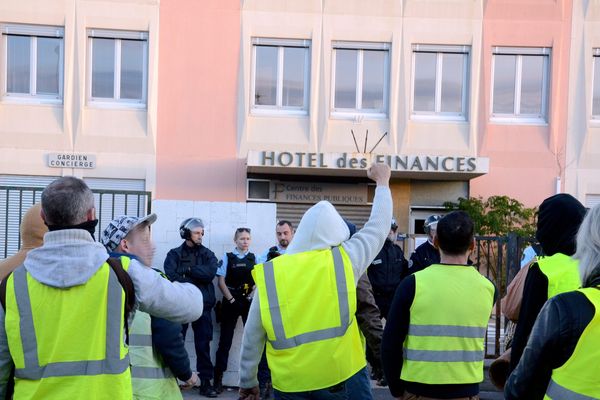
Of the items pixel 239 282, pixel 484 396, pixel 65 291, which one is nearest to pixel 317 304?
pixel 65 291

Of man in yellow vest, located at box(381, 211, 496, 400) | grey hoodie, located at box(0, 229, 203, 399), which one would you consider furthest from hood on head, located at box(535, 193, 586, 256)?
grey hoodie, located at box(0, 229, 203, 399)

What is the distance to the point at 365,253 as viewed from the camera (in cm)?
422

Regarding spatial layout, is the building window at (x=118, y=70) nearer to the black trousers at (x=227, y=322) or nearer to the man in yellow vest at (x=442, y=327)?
the black trousers at (x=227, y=322)

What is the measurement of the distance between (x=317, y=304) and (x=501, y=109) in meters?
15.4

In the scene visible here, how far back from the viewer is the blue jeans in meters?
4.03

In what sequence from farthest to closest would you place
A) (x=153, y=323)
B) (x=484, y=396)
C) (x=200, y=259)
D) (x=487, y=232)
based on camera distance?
1. (x=487, y=232)
2. (x=200, y=259)
3. (x=484, y=396)
4. (x=153, y=323)

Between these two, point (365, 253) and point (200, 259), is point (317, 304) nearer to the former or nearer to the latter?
point (365, 253)

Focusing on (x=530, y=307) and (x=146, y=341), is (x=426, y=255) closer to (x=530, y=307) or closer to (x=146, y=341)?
(x=530, y=307)

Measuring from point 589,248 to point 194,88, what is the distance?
15.7 meters

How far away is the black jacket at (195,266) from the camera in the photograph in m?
9.08

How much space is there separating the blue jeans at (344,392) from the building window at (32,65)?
1524cm

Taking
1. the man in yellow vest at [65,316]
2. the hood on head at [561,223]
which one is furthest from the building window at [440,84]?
the man in yellow vest at [65,316]

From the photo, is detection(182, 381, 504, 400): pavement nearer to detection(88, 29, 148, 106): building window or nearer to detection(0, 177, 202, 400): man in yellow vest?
detection(0, 177, 202, 400): man in yellow vest

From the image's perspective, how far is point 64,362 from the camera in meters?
3.00
